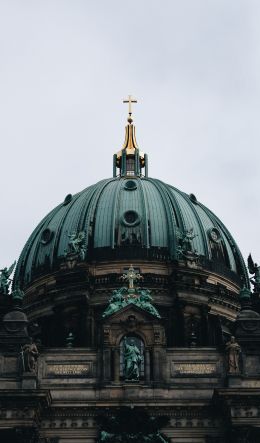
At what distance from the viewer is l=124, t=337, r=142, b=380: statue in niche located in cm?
5406

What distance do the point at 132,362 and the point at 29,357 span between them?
5.36m

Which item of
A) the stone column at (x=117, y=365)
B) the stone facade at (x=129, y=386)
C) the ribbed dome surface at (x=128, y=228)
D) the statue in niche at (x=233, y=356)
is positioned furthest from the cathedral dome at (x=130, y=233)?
the statue in niche at (x=233, y=356)

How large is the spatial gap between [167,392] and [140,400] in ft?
5.19

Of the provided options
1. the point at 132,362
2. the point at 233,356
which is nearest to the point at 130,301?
the point at 132,362

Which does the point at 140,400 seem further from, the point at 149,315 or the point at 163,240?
the point at 163,240

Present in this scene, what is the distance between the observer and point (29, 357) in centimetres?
5359

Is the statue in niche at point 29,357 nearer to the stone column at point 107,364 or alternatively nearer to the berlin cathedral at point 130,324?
the berlin cathedral at point 130,324

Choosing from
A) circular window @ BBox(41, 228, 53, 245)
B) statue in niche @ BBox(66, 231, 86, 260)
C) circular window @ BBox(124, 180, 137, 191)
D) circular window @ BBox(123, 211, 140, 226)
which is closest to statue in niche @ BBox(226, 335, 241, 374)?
statue in niche @ BBox(66, 231, 86, 260)

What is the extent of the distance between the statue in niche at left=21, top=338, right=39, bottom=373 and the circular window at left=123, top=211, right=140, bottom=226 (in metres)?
16.9

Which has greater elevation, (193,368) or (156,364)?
(156,364)

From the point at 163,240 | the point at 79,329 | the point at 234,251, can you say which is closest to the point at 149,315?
the point at 79,329

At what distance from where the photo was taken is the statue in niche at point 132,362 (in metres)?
54.1

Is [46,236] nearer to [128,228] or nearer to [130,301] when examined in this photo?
[128,228]

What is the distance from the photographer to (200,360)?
54.9 m
